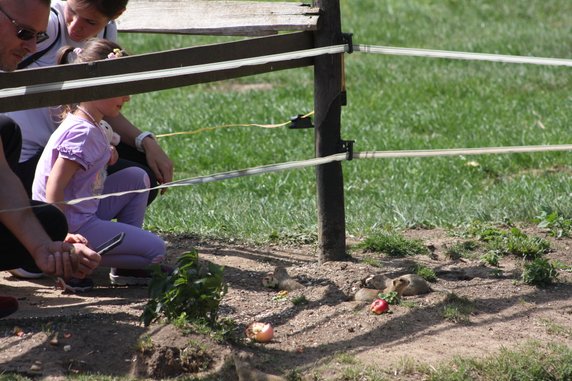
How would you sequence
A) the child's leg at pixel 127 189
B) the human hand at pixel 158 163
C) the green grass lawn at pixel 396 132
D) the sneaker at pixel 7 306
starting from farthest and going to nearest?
the green grass lawn at pixel 396 132 < the human hand at pixel 158 163 < the child's leg at pixel 127 189 < the sneaker at pixel 7 306

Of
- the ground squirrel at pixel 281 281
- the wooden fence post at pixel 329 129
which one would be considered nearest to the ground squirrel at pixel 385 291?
the ground squirrel at pixel 281 281

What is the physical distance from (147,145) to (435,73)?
6.80 meters

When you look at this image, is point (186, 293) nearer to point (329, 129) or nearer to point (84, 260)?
point (84, 260)

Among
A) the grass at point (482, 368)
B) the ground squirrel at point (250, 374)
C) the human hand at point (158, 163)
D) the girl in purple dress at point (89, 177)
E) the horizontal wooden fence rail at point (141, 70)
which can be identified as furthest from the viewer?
the human hand at point (158, 163)

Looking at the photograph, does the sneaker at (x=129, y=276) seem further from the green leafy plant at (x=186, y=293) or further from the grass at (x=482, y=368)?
the grass at (x=482, y=368)

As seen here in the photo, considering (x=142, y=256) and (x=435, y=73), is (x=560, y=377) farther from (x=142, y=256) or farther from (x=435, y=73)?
(x=435, y=73)

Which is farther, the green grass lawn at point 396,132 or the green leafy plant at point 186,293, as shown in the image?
the green grass lawn at point 396,132

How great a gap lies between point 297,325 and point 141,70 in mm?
1315

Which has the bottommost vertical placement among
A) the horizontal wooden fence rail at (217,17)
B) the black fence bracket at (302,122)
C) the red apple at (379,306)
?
the red apple at (379,306)

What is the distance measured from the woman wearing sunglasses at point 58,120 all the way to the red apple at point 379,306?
1479 millimetres

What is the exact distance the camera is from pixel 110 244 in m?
4.34

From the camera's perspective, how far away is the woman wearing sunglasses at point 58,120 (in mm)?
5031

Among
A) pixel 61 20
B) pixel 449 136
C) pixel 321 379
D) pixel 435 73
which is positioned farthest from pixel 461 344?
pixel 435 73

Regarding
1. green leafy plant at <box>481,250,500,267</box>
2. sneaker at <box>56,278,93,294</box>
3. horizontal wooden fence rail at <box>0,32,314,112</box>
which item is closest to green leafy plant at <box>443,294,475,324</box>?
green leafy plant at <box>481,250,500,267</box>
